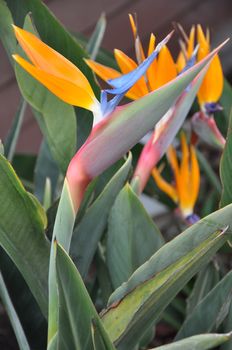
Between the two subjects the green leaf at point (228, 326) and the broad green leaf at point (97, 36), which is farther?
the broad green leaf at point (97, 36)

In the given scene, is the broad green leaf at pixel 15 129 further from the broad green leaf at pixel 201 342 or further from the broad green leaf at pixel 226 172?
the broad green leaf at pixel 201 342

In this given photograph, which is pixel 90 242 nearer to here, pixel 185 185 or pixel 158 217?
pixel 185 185

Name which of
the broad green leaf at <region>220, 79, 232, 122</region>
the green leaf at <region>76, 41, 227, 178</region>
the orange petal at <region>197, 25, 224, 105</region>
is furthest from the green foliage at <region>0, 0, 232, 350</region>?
the broad green leaf at <region>220, 79, 232, 122</region>

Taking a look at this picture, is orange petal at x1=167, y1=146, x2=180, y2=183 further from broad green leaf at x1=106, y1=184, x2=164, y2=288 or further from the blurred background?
the blurred background

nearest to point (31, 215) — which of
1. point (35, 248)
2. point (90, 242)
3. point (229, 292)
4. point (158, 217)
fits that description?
point (35, 248)

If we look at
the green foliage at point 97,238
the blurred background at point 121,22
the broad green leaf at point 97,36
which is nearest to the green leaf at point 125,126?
the green foliage at point 97,238

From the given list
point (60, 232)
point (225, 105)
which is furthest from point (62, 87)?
Answer: point (225, 105)

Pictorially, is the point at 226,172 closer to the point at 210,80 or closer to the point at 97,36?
the point at 210,80
